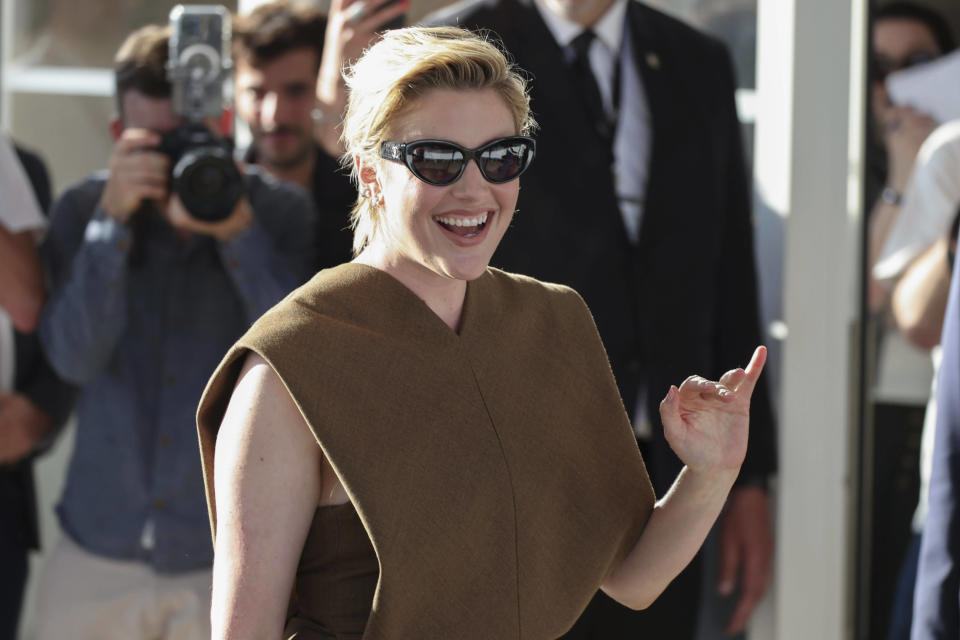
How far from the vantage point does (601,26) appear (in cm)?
300

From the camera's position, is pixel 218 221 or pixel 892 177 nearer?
pixel 218 221

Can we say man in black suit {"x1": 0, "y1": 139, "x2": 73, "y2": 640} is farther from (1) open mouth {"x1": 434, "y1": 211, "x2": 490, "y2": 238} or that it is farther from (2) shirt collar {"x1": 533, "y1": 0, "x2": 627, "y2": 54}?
(1) open mouth {"x1": 434, "y1": 211, "x2": 490, "y2": 238}

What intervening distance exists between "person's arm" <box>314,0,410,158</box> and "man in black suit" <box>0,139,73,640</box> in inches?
27.4

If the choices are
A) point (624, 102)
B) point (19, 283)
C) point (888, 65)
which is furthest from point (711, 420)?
point (888, 65)

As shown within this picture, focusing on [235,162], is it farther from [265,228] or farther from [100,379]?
[100,379]

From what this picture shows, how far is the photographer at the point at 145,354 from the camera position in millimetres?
2766

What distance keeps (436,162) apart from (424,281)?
17cm

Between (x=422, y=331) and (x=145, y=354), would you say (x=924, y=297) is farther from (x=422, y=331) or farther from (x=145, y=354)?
(x=422, y=331)

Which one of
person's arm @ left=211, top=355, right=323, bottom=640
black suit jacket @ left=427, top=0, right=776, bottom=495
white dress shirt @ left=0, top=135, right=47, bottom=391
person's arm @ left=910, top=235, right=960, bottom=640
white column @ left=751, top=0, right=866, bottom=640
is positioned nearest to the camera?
person's arm @ left=211, top=355, right=323, bottom=640

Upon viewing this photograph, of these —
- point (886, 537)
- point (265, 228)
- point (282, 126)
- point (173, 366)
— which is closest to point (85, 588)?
point (173, 366)

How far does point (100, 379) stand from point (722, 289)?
4.65ft

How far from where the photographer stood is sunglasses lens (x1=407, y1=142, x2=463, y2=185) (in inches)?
60.2

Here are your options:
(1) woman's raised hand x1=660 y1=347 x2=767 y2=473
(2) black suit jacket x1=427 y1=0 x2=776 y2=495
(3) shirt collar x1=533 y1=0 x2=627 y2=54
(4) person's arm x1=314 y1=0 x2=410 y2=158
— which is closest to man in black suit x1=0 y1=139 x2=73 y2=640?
(4) person's arm x1=314 y1=0 x2=410 y2=158

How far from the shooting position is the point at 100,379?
2.88 m
